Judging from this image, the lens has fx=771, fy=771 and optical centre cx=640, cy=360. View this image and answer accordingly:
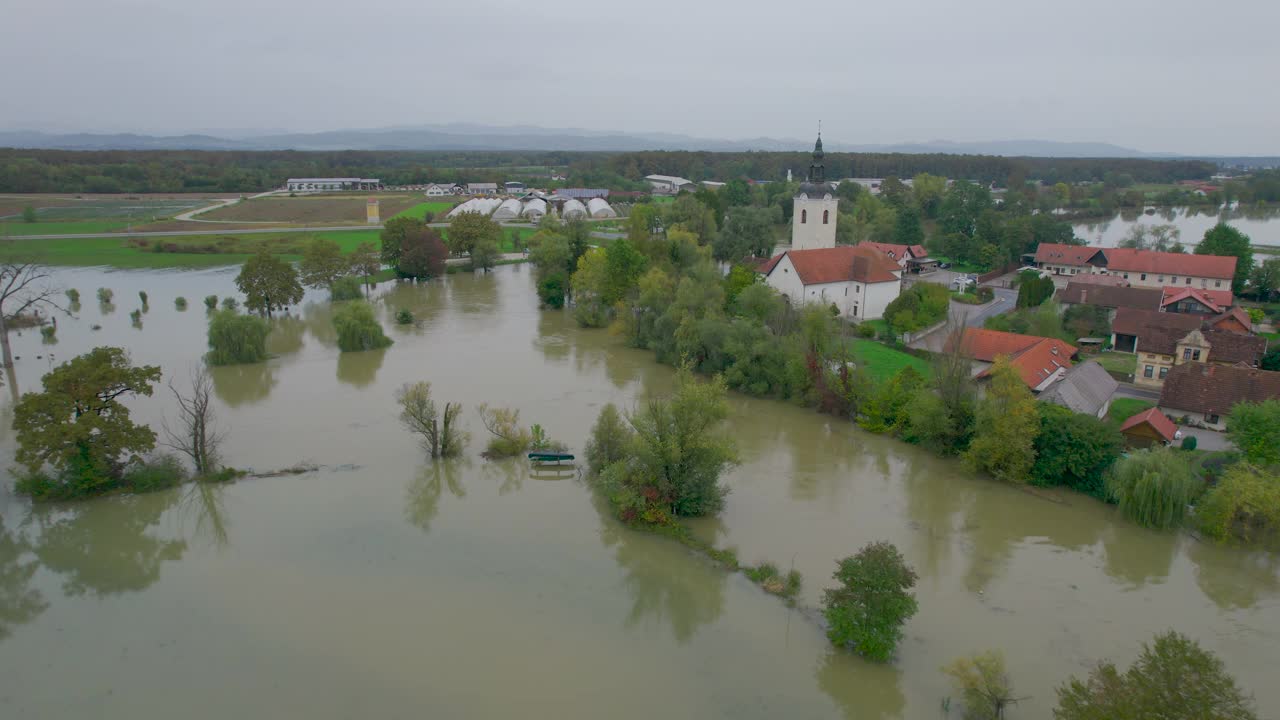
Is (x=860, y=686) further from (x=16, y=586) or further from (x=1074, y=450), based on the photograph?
(x=16, y=586)

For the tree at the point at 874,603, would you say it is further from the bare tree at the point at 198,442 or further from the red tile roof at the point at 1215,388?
the bare tree at the point at 198,442

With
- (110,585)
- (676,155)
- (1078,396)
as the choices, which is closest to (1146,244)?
(1078,396)

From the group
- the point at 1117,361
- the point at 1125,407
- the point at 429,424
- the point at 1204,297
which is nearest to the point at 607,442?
the point at 429,424

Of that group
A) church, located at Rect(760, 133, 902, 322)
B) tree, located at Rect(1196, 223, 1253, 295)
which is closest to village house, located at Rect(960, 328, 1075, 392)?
church, located at Rect(760, 133, 902, 322)

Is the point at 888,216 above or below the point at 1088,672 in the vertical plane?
above

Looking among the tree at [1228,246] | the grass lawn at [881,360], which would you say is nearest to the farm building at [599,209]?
the tree at [1228,246]

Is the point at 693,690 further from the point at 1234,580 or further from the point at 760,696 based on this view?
the point at 1234,580

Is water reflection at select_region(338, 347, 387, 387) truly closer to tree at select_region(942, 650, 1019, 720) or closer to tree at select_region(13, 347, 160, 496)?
tree at select_region(13, 347, 160, 496)
